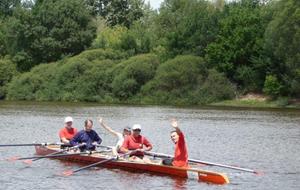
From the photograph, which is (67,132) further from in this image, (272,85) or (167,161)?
(272,85)

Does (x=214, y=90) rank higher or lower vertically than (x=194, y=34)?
lower

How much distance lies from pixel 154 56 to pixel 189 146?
54.9 metres

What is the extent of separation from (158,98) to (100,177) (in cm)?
6093

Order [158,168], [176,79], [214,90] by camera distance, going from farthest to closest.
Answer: [176,79] → [214,90] → [158,168]

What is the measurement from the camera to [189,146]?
127ft

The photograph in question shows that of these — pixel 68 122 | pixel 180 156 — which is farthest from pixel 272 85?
pixel 180 156

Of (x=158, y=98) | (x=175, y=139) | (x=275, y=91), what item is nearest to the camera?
(x=175, y=139)

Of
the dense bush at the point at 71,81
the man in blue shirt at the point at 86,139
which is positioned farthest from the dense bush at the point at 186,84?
the man in blue shirt at the point at 86,139

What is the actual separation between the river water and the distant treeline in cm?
1653

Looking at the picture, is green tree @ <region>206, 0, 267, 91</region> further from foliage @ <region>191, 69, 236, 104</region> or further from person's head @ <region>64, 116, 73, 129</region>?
person's head @ <region>64, 116, 73, 129</region>

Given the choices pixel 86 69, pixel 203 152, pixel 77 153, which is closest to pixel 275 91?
pixel 86 69

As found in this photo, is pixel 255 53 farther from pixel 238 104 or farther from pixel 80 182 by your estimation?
pixel 80 182

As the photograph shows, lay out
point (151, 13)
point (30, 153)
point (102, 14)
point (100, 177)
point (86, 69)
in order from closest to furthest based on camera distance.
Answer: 1. point (100, 177)
2. point (30, 153)
3. point (86, 69)
4. point (102, 14)
5. point (151, 13)

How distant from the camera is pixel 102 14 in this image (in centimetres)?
12556
